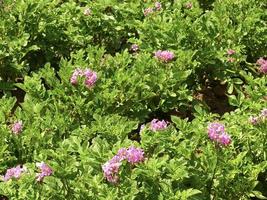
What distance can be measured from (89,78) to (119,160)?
107 centimetres

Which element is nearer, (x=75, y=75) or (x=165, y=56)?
(x=75, y=75)

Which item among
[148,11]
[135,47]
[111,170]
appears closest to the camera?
[111,170]

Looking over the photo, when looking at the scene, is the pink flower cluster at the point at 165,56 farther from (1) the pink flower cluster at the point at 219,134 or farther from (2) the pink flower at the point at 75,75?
(1) the pink flower cluster at the point at 219,134

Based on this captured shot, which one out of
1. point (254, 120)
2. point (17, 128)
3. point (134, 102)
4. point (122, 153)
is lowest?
point (134, 102)

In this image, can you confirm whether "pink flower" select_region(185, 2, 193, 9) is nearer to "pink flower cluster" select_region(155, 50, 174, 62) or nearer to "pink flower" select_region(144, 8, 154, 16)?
"pink flower" select_region(144, 8, 154, 16)

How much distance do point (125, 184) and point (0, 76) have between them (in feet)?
6.89

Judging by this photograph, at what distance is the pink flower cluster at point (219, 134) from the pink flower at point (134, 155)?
0.42 meters

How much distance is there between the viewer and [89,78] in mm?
3904

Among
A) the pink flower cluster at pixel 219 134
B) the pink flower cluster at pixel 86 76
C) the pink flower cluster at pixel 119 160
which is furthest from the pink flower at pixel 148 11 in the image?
the pink flower cluster at pixel 119 160

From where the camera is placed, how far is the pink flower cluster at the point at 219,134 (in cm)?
317

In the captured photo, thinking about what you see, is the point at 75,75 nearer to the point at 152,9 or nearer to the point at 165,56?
the point at 165,56

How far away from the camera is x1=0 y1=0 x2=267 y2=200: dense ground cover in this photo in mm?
3107

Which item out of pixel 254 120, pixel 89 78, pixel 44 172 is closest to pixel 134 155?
pixel 44 172

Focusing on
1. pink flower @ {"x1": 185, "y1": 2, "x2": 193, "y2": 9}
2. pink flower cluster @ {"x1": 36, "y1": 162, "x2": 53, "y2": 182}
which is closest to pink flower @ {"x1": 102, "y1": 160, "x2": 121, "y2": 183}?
pink flower cluster @ {"x1": 36, "y1": 162, "x2": 53, "y2": 182}
